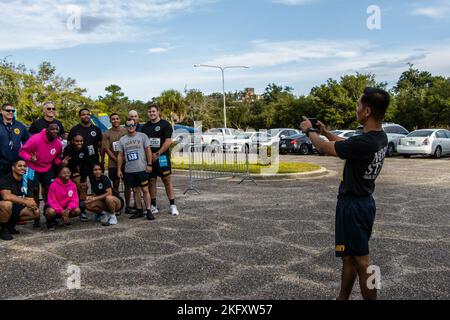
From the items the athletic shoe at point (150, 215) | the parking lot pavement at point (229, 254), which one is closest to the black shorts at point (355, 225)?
the parking lot pavement at point (229, 254)

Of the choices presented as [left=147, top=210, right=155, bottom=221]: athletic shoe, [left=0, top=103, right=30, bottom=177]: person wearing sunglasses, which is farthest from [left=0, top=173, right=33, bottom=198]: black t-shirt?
[left=147, top=210, right=155, bottom=221]: athletic shoe

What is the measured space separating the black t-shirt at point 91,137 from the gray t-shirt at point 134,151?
0.54 metres

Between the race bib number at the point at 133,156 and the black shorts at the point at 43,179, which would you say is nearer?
the black shorts at the point at 43,179

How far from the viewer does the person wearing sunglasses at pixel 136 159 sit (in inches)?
300

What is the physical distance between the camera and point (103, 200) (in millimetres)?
7434

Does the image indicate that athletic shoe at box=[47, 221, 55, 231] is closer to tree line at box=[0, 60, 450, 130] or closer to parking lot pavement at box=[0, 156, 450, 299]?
parking lot pavement at box=[0, 156, 450, 299]

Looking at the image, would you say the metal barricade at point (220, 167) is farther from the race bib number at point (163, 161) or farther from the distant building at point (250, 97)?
the distant building at point (250, 97)

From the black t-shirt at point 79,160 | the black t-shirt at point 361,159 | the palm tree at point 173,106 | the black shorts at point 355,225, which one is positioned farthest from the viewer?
the palm tree at point 173,106

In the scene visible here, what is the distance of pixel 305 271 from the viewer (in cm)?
487

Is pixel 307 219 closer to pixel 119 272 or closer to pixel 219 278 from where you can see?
pixel 219 278

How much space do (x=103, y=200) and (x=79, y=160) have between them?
878mm

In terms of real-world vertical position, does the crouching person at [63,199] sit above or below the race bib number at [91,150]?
below

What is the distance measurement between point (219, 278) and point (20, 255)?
2790 millimetres
